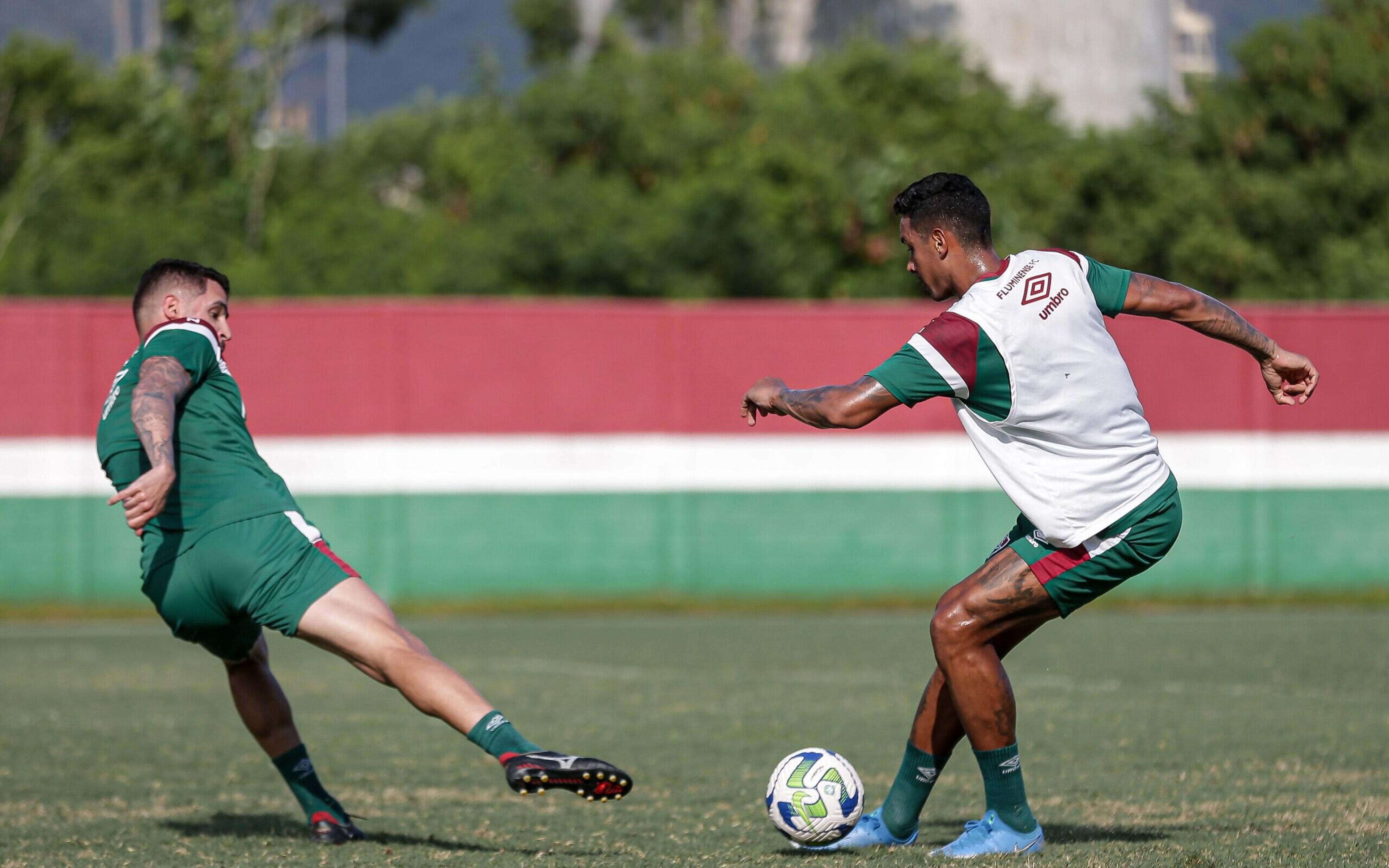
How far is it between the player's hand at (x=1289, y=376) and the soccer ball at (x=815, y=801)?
1919 millimetres

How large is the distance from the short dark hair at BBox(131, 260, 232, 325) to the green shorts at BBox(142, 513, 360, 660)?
0.85 metres

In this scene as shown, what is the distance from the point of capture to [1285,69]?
2722 cm

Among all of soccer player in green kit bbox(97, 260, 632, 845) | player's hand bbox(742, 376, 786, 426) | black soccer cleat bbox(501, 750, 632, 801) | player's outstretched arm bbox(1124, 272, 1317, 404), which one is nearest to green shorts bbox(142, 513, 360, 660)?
soccer player in green kit bbox(97, 260, 632, 845)

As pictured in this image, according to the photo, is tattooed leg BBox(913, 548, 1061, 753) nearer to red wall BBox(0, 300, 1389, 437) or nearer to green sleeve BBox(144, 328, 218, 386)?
green sleeve BBox(144, 328, 218, 386)

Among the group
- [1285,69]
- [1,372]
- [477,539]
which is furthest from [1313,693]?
[1285,69]

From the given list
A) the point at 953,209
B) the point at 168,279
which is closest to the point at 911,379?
the point at 953,209

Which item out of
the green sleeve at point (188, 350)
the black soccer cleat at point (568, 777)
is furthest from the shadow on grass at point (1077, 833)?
the green sleeve at point (188, 350)

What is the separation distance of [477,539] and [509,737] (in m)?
11.2

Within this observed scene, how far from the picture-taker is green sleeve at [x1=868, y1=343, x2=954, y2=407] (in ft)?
16.2

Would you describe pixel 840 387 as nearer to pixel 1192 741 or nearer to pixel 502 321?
pixel 1192 741

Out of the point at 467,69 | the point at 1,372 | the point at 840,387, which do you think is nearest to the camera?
the point at 840,387

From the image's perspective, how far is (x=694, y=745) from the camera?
8.39 metres

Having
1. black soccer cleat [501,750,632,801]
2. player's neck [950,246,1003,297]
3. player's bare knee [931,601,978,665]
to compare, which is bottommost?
black soccer cleat [501,750,632,801]

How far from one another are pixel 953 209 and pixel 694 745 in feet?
13.3
